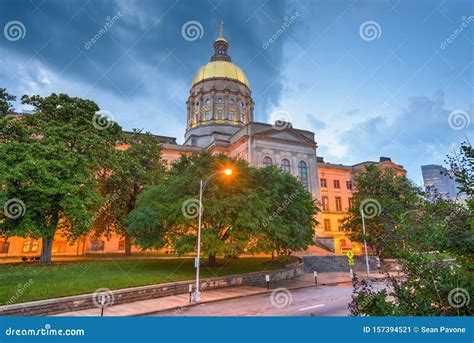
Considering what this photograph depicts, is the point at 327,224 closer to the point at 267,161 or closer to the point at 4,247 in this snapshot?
the point at 267,161

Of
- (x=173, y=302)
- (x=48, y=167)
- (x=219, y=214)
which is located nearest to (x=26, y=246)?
(x=48, y=167)

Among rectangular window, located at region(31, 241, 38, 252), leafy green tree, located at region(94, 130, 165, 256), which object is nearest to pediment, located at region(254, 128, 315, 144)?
leafy green tree, located at region(94, 130, 165, 256)

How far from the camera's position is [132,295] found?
49.5 feet

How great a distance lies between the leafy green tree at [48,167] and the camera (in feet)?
70.6

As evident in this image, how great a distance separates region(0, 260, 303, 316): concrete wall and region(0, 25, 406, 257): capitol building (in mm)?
21074

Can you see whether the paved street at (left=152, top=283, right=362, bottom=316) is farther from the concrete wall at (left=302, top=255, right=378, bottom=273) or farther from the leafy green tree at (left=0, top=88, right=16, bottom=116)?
the leafy green tree at (left=0, top=88, right=16, bottom=116)

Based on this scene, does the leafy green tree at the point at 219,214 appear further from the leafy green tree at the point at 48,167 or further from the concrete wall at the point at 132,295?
the leafy green tree at the point at 48,167

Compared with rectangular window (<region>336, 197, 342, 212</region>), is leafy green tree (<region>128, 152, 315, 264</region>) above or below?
below

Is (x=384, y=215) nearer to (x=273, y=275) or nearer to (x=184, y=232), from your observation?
(x=184, y=232)

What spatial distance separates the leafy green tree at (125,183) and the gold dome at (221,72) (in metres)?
36.5

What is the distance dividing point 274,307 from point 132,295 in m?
7.28

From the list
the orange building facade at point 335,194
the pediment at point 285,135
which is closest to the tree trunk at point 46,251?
the pediment at point 285,135

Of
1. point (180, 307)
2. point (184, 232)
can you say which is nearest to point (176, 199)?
point (184, 232)

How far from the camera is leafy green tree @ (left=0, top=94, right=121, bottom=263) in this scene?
21.5 meters
